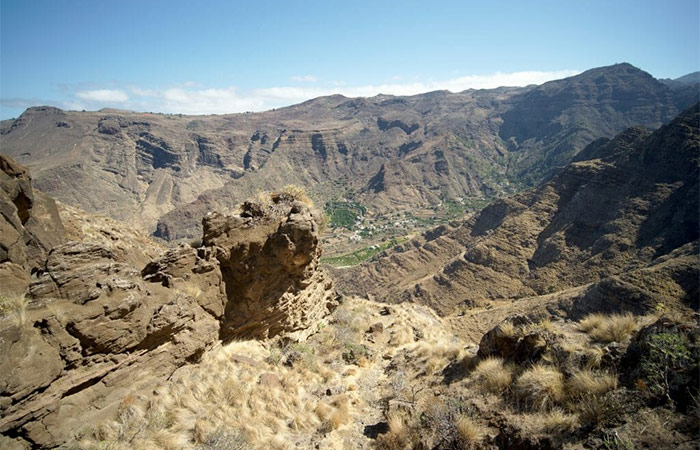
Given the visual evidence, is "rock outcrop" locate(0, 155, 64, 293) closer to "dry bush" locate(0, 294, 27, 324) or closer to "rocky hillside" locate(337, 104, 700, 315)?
"dry bush" locate(0, 294, 27, 324)

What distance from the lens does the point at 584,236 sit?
4600cm

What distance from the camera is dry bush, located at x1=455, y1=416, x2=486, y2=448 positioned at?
19.6 ft

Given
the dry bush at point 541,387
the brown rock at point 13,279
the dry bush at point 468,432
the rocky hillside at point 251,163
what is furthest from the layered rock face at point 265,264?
the rocky hillside at point 251,163

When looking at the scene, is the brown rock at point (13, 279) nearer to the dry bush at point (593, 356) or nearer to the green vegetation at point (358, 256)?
the dry bush at point (593, 356)

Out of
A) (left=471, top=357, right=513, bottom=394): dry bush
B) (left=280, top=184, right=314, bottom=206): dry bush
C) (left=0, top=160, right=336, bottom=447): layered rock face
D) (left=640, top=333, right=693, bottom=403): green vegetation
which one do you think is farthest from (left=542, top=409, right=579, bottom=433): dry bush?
(left=280, top=184, right=314, bottom=206): dry bush

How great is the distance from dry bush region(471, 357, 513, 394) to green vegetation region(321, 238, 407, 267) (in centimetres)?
7484

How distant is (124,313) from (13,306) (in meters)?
1.70

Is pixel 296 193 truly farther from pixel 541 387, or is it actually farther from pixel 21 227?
pixel 541 387

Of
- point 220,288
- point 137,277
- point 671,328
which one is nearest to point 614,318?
point 671,328

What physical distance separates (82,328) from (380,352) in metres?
10.4

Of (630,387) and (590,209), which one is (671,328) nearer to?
(630,387)

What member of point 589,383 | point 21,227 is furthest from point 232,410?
point 589,383

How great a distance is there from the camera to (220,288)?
403 inches

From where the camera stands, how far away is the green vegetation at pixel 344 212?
405 ft
